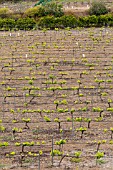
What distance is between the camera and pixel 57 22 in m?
25.3

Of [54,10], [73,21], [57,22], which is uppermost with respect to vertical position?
[54,10]

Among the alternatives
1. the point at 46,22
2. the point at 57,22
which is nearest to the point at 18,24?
the point at 46,22

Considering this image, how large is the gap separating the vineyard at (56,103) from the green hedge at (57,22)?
171 inches

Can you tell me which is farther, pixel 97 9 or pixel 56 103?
pixel 97 9

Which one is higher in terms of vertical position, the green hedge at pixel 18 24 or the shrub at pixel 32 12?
the shrub at pixel 32 12

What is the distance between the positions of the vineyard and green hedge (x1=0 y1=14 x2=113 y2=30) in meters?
4.33

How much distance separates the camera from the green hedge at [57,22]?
Result: 25.0m

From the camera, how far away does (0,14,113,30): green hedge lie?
985 inches

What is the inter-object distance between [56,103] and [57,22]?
46.9ft

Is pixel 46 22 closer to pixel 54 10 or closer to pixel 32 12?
pixel 54 10

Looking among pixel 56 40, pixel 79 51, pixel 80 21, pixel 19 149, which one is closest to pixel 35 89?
pixel 19 149

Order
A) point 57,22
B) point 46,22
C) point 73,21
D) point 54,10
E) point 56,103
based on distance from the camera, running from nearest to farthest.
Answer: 1. point 56,103
2. point 73,21
3. point 57,22
4. point 46,22
5. point 54,10

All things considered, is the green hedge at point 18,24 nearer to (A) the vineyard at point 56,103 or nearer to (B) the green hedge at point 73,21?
(B) the green hedge at point 73,21

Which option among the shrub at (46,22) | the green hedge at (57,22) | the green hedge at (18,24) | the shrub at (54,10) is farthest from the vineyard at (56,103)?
the shrub at (54,10)
